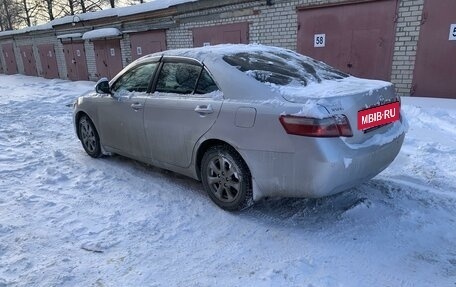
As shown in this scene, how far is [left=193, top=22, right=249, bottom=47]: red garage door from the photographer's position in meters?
11.0

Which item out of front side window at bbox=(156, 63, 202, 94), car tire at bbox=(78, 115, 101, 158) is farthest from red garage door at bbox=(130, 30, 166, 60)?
front side window at bbox=(156, 63, 202, 94)

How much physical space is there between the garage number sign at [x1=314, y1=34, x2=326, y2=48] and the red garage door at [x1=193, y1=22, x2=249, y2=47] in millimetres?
2452

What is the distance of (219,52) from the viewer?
352cm

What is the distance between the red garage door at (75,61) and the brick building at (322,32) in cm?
143

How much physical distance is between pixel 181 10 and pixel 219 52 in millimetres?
10032

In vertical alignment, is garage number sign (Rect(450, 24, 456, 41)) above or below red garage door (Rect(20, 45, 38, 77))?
above

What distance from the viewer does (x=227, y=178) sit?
328 cm

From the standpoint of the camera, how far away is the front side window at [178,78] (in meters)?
3.56

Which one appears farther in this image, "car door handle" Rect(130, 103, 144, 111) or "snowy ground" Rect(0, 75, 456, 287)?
"car door handle" Rect(130, 103, 144, 111)

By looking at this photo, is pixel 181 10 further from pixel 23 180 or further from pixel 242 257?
pixel 242 257

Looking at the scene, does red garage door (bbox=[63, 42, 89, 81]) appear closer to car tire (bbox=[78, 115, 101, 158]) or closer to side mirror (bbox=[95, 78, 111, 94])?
car tire (bbox=[78, 115, 101, 158])

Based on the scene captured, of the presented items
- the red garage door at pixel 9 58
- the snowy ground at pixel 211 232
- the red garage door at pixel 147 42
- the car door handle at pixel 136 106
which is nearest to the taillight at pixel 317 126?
the snowy ground at pixel 211 232

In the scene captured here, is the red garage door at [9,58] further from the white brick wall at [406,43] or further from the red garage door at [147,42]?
the white brick wall at [406,43]

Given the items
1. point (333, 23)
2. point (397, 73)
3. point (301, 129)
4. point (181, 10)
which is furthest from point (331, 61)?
point (301, 129)
